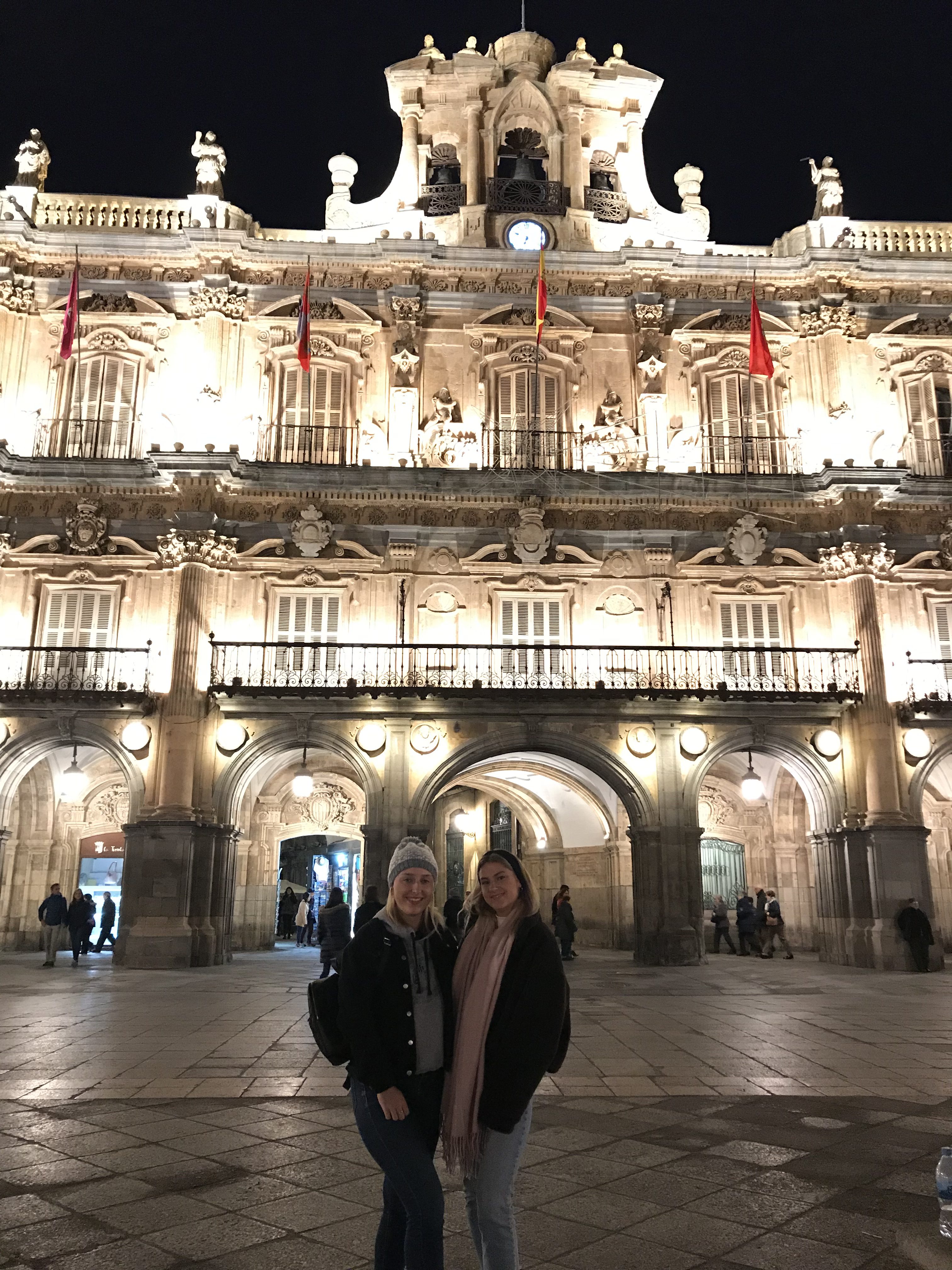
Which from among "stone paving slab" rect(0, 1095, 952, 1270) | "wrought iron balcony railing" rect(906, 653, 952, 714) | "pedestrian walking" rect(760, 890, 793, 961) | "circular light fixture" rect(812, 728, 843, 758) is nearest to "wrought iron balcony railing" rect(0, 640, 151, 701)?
"circular light fixture" rect(812, 728, 843, 758)

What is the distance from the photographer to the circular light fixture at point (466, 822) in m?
28.5

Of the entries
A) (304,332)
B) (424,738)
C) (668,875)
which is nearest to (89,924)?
(424,738)

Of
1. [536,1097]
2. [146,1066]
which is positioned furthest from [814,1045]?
[146,1066]

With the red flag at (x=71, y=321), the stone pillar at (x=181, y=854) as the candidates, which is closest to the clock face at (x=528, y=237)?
the red flag at (x=71, y=321)

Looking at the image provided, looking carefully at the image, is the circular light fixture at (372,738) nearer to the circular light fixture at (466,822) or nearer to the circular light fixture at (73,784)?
the circular light fixture at (73,784)

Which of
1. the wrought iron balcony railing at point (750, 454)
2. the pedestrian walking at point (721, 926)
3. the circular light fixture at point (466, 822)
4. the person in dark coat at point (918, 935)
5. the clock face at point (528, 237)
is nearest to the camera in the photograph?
the person in dark coat at point (918, 935)

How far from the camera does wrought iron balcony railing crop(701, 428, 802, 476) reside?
76.1 ft

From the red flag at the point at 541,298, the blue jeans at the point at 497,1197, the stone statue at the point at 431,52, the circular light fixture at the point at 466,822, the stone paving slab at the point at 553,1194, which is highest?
the stone statue at the point at 431,52

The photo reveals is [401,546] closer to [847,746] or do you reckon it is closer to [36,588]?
[36,588]

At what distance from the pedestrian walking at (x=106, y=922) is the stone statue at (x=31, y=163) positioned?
15988 millimetres

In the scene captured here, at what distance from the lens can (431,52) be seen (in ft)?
84.1

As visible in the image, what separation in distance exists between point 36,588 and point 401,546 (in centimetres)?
741

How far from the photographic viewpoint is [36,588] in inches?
854

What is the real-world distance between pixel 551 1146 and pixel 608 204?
75.4 ft
